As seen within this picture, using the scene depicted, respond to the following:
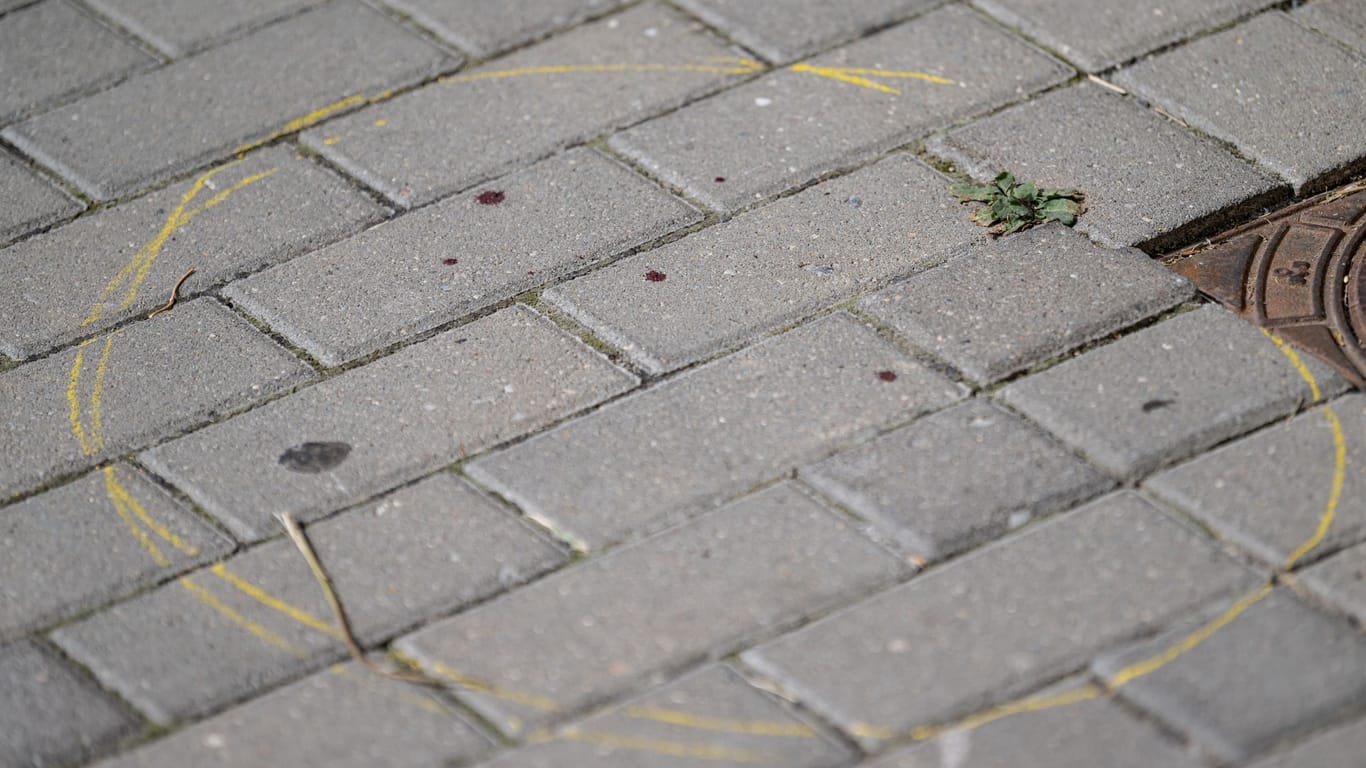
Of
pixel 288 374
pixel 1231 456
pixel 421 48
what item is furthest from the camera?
pixel 421 48

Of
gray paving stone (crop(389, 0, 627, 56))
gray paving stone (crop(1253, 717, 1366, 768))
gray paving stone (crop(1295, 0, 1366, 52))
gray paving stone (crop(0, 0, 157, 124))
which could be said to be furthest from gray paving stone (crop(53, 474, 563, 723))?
gray paving stone (crop(1295, 0, 1366, 52))

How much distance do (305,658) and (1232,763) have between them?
1.38 meters

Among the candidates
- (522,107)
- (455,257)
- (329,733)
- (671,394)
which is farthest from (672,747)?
(522,107)

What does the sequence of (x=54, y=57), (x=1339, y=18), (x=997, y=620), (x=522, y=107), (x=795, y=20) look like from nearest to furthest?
(x=997, y=620) < (x=522, y=107) < (x=1339, y=18) < (x=795, y=20) < (x=54, y=57)

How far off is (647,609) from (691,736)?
0.27 metres

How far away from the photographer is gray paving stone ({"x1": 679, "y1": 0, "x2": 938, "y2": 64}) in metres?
3.88

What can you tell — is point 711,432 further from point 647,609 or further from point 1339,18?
point 1339,18

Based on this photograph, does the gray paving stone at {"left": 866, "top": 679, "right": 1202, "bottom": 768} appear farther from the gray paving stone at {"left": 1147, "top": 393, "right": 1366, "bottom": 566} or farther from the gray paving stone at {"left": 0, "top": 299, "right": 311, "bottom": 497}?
the gray paving stone at {"left": 0, "top": 299, "right": 311, "bottom": 497}

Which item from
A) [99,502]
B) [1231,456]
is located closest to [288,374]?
[99,502]

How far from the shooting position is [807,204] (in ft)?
11.1

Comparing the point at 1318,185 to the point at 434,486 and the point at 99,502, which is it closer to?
the point at 434,486

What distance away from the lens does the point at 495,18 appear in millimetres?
4062

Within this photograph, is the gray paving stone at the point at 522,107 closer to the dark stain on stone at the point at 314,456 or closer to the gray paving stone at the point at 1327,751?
the dark stain on stone at the point at 314,456

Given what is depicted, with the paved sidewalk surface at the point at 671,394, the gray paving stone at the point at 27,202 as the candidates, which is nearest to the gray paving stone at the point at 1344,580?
the paved sidewalk surface at the point at 671,394
